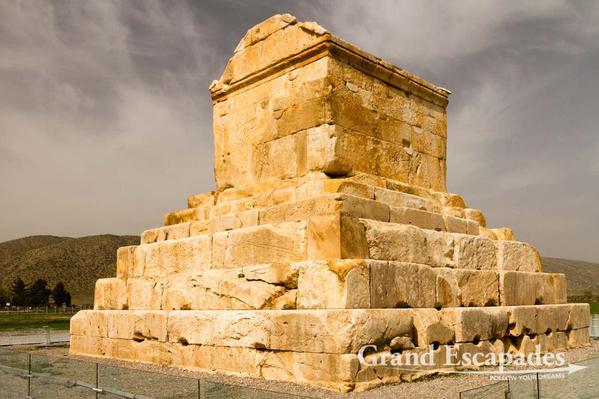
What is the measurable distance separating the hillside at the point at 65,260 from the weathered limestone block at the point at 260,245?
189ft

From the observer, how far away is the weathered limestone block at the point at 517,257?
8984mm

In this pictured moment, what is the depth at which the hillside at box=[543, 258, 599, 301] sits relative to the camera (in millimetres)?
64016

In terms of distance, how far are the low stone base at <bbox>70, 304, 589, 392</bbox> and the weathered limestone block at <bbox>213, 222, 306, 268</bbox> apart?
0.69 meters

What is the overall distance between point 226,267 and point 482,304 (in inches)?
132

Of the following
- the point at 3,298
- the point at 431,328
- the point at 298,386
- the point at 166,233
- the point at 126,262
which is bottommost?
the point at 3,298

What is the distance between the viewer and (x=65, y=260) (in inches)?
2857

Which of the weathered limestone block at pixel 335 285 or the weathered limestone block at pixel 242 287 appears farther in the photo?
the weathered limestone block at pixel 242 287

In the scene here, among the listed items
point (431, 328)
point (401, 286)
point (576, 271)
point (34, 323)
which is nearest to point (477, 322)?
point (431, 328)

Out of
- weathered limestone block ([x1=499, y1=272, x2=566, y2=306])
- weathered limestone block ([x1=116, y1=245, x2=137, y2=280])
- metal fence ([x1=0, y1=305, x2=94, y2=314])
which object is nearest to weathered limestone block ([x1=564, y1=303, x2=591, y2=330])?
weathered limestone block ([x1=499, y1=272, x2=566, y2=306])

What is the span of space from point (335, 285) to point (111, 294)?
15.4ft

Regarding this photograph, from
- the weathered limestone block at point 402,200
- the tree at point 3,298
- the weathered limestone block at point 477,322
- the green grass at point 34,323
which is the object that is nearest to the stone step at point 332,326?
the weathered limestone block at point 477,322

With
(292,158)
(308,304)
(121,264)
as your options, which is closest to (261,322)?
(308,304)

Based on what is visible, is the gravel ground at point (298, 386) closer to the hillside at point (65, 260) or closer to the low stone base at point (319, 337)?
the low stone base at point (319, 337)

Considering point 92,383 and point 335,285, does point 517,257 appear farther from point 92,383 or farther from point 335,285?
point 92,383
